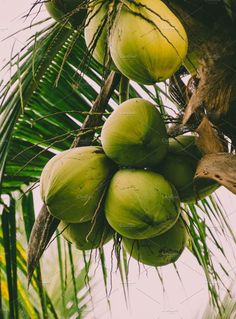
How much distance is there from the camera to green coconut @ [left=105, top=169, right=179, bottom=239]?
1162 mm

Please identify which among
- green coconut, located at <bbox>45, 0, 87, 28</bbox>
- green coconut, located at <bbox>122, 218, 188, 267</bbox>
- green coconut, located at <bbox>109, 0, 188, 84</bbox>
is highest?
green coconut, located at <bbox>45, 0, 87, 28</bbox>

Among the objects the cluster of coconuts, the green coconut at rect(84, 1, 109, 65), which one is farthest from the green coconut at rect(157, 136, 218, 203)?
the green coconut at rect(84, 1, 109, 65)

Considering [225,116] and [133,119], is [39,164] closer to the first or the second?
[133,119]

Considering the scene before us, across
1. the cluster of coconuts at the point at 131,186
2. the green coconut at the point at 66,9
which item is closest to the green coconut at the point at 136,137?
the cluster of coconuts at the point at 131,186

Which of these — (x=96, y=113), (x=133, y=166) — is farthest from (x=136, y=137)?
(x=96, y=113)

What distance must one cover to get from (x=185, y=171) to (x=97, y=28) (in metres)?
0.35

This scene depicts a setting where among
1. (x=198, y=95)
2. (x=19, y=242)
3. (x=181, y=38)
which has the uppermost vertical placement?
(x=181, y=38)

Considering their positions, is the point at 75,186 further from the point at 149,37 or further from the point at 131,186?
the point at 149,37

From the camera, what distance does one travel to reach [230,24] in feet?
3.57

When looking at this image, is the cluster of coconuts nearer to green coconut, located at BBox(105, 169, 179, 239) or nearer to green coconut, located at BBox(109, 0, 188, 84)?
green coconut, located at BBox(105, 169, 179, 239)

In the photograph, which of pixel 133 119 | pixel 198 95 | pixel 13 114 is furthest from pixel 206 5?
pixel 13 114

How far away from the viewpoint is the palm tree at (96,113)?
1.10 meters

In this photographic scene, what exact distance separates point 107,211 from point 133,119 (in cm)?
19

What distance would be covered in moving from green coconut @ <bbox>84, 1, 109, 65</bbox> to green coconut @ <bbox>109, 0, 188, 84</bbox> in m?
0.08
